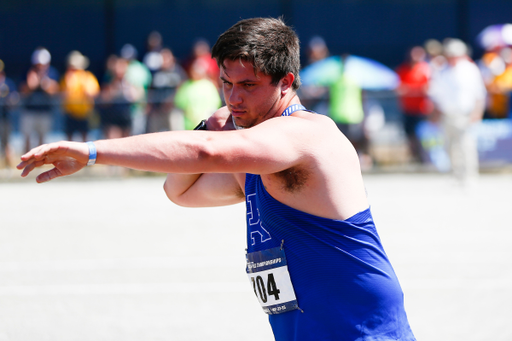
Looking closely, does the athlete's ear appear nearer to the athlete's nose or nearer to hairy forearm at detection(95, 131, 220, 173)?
the athlete's nose

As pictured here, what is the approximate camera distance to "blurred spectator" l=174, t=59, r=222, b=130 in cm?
1306

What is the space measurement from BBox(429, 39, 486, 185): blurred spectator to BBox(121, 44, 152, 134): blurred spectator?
231 inches

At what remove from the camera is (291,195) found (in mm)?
2387

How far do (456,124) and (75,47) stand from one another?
11.4m

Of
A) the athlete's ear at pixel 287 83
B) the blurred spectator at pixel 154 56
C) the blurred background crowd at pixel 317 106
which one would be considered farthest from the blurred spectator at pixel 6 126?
the athlete's ear at pixel 287 83

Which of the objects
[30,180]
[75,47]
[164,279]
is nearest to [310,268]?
[164,279]

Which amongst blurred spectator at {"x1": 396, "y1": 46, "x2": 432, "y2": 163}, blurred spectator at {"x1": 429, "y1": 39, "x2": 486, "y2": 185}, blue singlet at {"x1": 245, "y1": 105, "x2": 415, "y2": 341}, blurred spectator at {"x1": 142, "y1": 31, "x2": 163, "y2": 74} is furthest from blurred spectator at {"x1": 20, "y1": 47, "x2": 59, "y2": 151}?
blue singlet at {"x1": 245, "y1": 105, "x2": 415, "y2": 341}

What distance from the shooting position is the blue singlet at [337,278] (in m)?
2.37

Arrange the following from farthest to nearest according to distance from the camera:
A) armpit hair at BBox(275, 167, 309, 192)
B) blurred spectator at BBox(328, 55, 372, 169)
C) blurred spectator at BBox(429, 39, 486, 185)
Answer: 1. blurred spectator at BBox(328, 55, 372, 169)
2. blurred spectator at BBox(429, 39, 486, 185)
3. armpit hair at BBox(275, 167, 309, 192)

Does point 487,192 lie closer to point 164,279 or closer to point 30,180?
point 164,279

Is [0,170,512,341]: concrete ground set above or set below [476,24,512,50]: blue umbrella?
below

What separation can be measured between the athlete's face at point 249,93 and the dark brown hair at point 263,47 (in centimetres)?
3

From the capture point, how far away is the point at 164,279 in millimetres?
6191

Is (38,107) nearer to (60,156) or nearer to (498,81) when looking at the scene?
(498,81)
